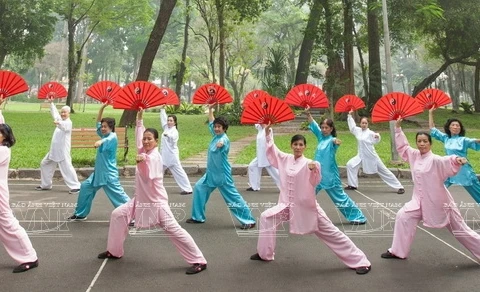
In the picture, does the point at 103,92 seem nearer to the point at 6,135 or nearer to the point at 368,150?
the point at 6,135

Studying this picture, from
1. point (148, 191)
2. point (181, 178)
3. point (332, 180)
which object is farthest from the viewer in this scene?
point (181, 178)

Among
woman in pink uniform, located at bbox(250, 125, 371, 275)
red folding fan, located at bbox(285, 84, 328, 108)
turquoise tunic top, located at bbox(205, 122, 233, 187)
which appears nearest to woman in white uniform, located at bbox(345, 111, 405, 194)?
red folding fan, located at bbox(285, 84, 328, 108)

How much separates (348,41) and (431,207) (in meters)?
16.6

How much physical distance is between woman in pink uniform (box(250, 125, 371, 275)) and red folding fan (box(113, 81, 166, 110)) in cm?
171

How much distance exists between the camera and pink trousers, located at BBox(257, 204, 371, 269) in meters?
4.82

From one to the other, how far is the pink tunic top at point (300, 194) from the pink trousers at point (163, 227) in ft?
2.90

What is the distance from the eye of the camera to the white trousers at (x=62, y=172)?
Result: 9203 millimetres

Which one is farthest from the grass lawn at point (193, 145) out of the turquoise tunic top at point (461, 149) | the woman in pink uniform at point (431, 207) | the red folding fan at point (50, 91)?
the woman in pink uniform at point (431, 207)

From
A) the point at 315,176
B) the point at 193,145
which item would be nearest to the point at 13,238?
the point at 315,176

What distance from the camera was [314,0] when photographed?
22.4 meters

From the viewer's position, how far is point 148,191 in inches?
194

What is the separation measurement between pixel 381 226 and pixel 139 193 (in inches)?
137

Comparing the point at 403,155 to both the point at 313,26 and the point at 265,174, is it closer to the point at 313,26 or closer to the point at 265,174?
the point at 265,174

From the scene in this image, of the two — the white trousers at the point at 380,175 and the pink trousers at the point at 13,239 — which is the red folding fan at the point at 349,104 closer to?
the white trousers at the point at 380,175
